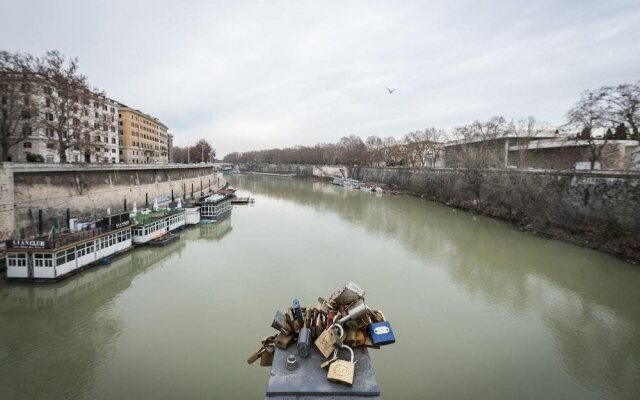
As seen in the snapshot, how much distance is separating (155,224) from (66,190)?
18.9ft

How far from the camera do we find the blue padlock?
455 centimetres

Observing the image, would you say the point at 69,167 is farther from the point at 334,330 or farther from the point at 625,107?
the point at 625,107

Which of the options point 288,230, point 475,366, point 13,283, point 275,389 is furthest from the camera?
point 288,230

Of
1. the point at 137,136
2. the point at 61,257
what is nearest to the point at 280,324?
the point at 61,257

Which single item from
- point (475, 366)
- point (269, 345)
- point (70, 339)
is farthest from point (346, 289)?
point (70, 339)

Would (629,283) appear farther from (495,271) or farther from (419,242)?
(419,242)

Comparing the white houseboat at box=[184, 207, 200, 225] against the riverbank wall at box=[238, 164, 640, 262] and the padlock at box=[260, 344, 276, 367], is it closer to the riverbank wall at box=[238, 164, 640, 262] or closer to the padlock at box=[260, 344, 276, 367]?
the padlock at box=[260, 344, 276, 367]

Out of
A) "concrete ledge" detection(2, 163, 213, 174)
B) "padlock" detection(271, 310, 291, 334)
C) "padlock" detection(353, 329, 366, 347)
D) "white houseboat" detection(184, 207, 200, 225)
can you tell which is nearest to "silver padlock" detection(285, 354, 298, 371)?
"padlock" detection(271, 310, 291, 334)

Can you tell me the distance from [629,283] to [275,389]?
53.8 feet

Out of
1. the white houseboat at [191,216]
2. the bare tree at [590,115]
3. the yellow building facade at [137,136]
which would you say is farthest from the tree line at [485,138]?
the yellow building facade at [137,136]

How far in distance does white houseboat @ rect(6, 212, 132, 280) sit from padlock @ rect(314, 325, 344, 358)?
1215 centimetres

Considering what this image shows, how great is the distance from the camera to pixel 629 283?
1352cm

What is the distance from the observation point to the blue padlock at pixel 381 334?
4547mm

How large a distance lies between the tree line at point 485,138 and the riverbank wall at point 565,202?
3.46m
